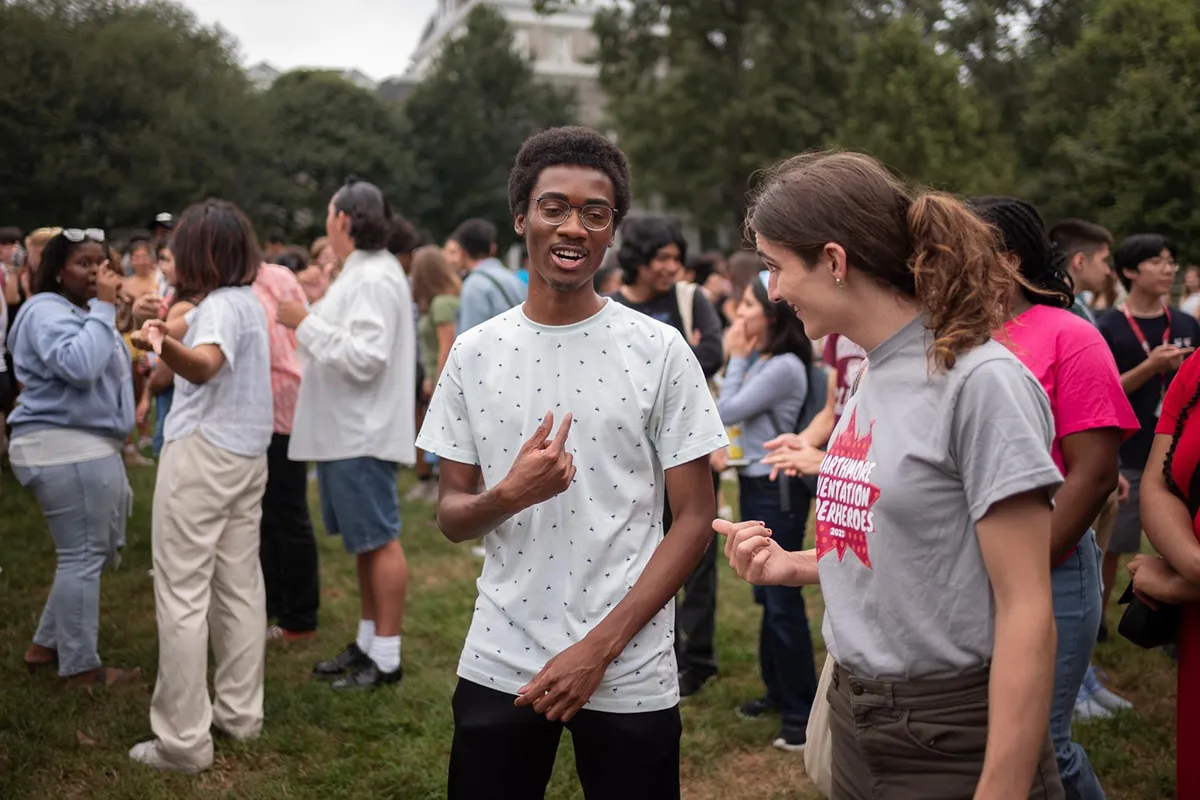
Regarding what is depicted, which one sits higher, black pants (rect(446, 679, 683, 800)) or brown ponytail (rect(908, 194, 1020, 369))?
brown ponytail (rect(908, 194, 1020, 369))

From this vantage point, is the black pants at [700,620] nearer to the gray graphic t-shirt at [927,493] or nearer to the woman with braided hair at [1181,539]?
the woman with braided hair at [1181,539]

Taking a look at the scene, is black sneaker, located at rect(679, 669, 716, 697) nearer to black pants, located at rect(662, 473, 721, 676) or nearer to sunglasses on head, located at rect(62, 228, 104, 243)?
black pants, located at rect(662, 473, 721, 676)

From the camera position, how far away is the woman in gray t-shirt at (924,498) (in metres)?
1.74

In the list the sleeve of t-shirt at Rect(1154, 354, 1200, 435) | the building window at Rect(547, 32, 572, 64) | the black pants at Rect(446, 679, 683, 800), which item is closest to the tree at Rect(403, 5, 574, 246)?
the building window at Rect(547, 32, 572, 64)

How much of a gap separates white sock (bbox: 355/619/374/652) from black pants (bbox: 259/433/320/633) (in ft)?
2.21

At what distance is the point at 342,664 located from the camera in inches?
213

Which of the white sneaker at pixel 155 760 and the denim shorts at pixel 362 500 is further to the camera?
the denim shorts at pixel 362 500

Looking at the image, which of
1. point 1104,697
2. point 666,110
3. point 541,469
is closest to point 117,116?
point 666,110

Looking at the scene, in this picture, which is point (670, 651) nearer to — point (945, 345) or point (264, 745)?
point (945, 345)

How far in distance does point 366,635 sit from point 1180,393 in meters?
3.93

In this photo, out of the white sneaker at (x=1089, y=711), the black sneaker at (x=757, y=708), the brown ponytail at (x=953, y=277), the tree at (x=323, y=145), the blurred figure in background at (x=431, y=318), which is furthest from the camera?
the tree at (x=323, y=145)

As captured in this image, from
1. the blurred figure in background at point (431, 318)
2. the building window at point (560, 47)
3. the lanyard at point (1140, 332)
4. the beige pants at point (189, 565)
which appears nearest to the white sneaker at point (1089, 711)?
the lanyard at point (1140, 332)

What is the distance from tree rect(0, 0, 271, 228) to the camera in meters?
18.8

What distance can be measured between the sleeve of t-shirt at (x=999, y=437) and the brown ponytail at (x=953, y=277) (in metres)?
0.07
